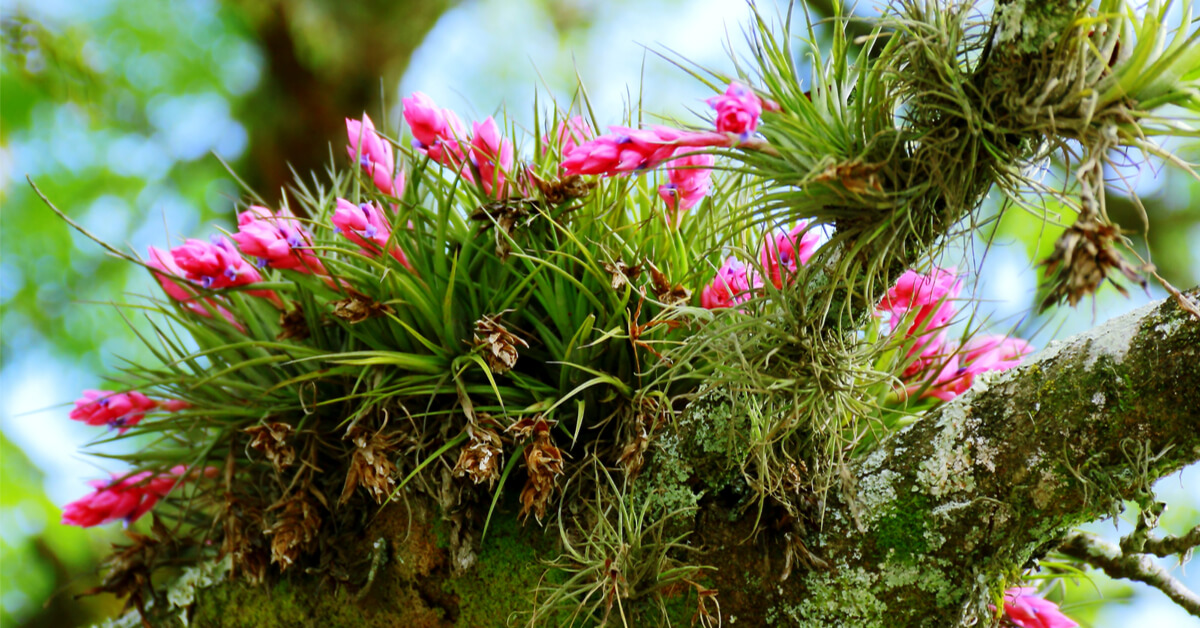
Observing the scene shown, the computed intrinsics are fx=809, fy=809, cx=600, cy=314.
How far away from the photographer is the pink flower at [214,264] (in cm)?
119

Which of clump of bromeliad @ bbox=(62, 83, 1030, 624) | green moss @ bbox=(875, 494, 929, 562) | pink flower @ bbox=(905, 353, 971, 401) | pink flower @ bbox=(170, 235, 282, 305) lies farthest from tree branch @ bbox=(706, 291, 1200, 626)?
pink flower @ bbox=(170, 235, 282, 305)

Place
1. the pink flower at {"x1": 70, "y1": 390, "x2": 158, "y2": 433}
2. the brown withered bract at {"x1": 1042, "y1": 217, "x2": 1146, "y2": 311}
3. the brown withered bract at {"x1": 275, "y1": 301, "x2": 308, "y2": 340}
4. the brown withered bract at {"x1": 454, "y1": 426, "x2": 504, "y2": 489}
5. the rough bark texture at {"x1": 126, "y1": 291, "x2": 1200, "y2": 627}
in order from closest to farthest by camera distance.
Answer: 1. the brown withered bract at {"x1": 1042, "y1": 217, "x2": 1146, "y2": 311}
2. the rough bark texture at {"x1": 126, "y1": 291, "x2": 1200, "y2": 627}
3. the brown withered bract at {"x1": 454, "y1": 426, "x2": 504, "y2": 489}
4. the brown withered bract at {"x1": 275, "y1": 301, "x2": 308, "y2": 340}
5. the pink flower at {"x1": 70, "y1": 390, "x2": 158, "y2": 433}

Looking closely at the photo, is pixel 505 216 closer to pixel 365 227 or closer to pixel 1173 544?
pixel 365 227

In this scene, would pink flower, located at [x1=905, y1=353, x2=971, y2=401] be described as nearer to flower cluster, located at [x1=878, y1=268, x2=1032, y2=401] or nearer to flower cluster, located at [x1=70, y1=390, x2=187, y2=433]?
flower cluster, located at [x1=878, y1=268, x2=1032, y2=401]

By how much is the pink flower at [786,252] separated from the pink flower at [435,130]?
0.44 metres

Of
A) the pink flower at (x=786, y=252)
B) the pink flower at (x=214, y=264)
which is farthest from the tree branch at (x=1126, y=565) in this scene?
the pink flower at (x=214, y=264)

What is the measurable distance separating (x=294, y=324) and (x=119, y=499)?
540 millimetres

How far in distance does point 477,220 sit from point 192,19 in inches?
174

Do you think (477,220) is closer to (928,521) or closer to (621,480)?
(621,480)

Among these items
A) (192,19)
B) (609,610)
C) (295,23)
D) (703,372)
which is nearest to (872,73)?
(703,372)

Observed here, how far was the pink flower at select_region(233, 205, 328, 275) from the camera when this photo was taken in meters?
1.15

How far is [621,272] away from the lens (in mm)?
1083

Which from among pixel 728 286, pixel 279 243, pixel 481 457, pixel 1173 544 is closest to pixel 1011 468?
pixel 1173 544

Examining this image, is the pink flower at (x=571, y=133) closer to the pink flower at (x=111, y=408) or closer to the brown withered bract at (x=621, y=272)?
the brown withered bract at (x=621, y=272)
